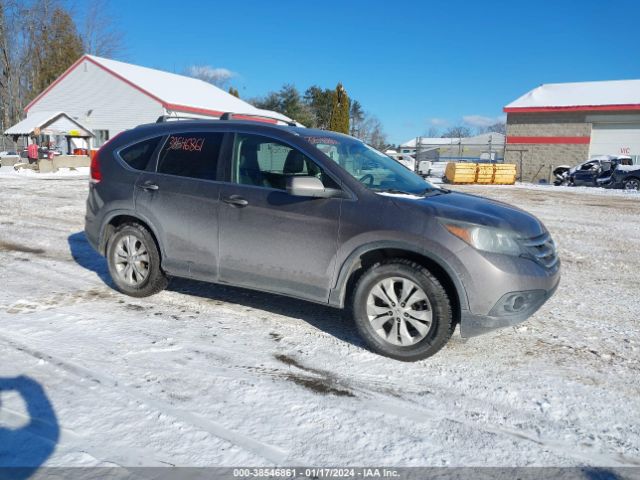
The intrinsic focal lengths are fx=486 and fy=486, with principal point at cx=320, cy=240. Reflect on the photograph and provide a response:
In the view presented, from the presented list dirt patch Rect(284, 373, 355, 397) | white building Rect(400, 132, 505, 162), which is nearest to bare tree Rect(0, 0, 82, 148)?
white building Rect(400, 132, 505, 162)

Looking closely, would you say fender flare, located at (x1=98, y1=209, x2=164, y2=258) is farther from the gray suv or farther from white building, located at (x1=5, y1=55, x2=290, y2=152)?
white building, located at (x1=5, y1=55, x2=290, y2=152)

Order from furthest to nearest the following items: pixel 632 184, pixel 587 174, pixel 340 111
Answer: pixel 340 111 → pixel 587 174 → pixel 632 184

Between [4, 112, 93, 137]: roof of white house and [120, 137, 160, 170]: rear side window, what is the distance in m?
29.8

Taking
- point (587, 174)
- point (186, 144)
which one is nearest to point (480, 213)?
point (186, 144)

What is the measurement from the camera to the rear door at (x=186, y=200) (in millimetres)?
4457

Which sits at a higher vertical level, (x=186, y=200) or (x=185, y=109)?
(x=185, y=109)

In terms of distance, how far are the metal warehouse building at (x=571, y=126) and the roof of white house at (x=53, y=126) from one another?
27.9 m

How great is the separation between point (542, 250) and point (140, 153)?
154 inches

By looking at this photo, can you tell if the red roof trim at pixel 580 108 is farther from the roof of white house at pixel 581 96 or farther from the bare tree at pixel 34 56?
the bare tree at pixel 34 56

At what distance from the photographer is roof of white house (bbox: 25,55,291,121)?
33719 mm

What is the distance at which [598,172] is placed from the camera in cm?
2295

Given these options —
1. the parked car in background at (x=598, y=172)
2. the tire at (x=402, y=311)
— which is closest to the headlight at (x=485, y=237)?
the tire at (x=402, y=311)

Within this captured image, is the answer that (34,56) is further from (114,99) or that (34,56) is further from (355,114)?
(355,114)

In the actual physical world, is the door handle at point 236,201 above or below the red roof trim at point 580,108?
below
